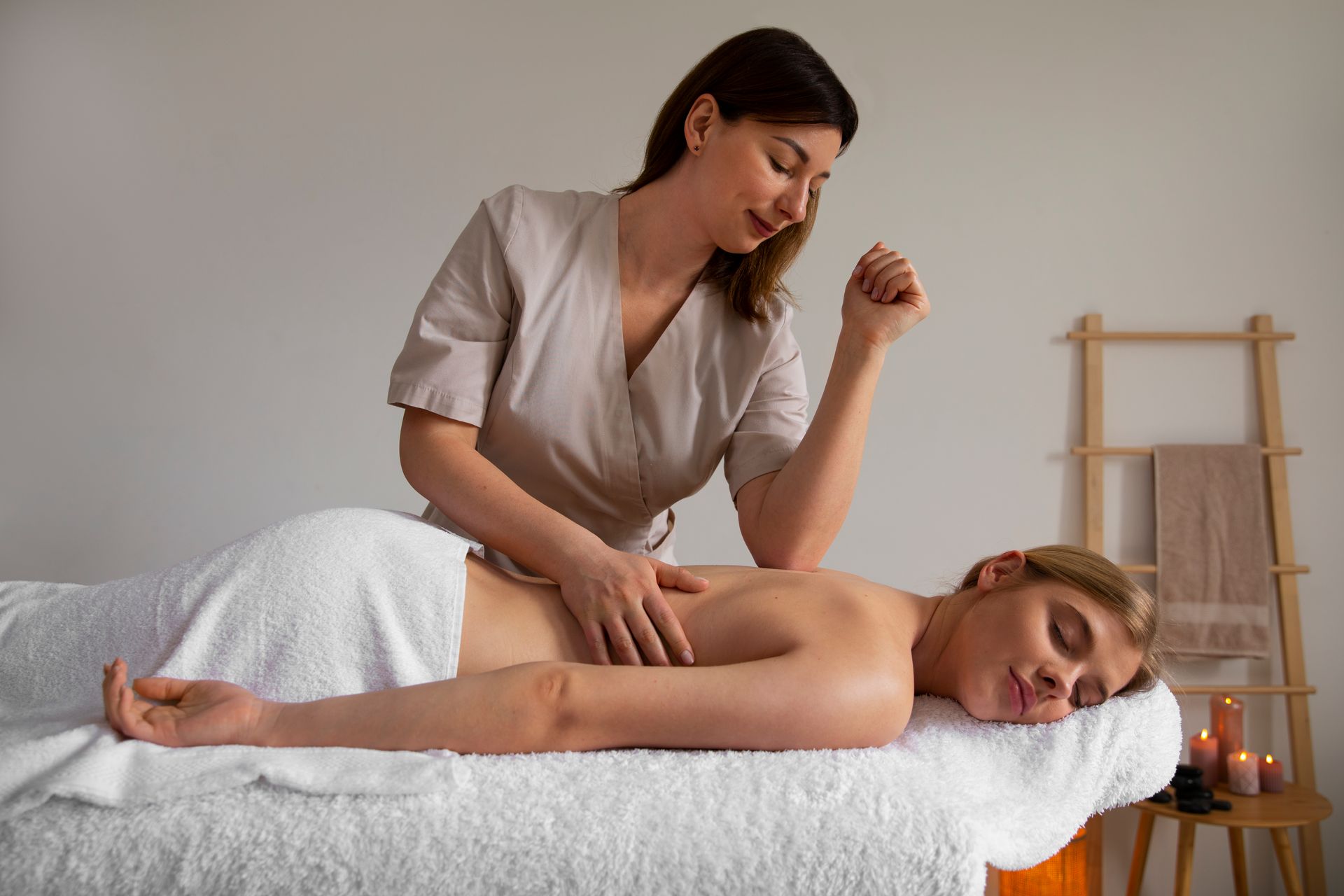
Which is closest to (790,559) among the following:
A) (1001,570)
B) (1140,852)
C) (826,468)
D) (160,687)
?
(826,468)

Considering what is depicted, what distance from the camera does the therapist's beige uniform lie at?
54.4 inches

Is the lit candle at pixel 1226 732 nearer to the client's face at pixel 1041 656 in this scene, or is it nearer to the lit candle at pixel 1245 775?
the lit candle at pixel 1245 775

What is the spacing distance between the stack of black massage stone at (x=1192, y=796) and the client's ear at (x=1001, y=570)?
1.48 metres

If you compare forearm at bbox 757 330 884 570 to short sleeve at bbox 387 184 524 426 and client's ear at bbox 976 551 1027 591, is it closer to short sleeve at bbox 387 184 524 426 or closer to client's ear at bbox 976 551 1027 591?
client's ear at bbox 976 551 1027 591

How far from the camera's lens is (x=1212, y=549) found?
2777 mm

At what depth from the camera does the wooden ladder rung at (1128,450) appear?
9.15 ft

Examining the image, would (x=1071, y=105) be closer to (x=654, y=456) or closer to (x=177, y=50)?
(x=654, y=456)

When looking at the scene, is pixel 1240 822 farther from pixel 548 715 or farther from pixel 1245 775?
pixel 548 715

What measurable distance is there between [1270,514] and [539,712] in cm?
268

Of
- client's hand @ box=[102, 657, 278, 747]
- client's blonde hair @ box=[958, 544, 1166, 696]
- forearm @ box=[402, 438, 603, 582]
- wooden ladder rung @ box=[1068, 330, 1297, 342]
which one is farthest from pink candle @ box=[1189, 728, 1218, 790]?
client's hand @ box=[102, 657, 278, 747]

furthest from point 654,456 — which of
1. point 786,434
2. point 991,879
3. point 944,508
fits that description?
point 991,879

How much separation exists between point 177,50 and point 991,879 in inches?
127

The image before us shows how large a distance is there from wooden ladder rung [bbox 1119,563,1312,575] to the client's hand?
8.09ft

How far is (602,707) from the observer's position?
2.93ft
